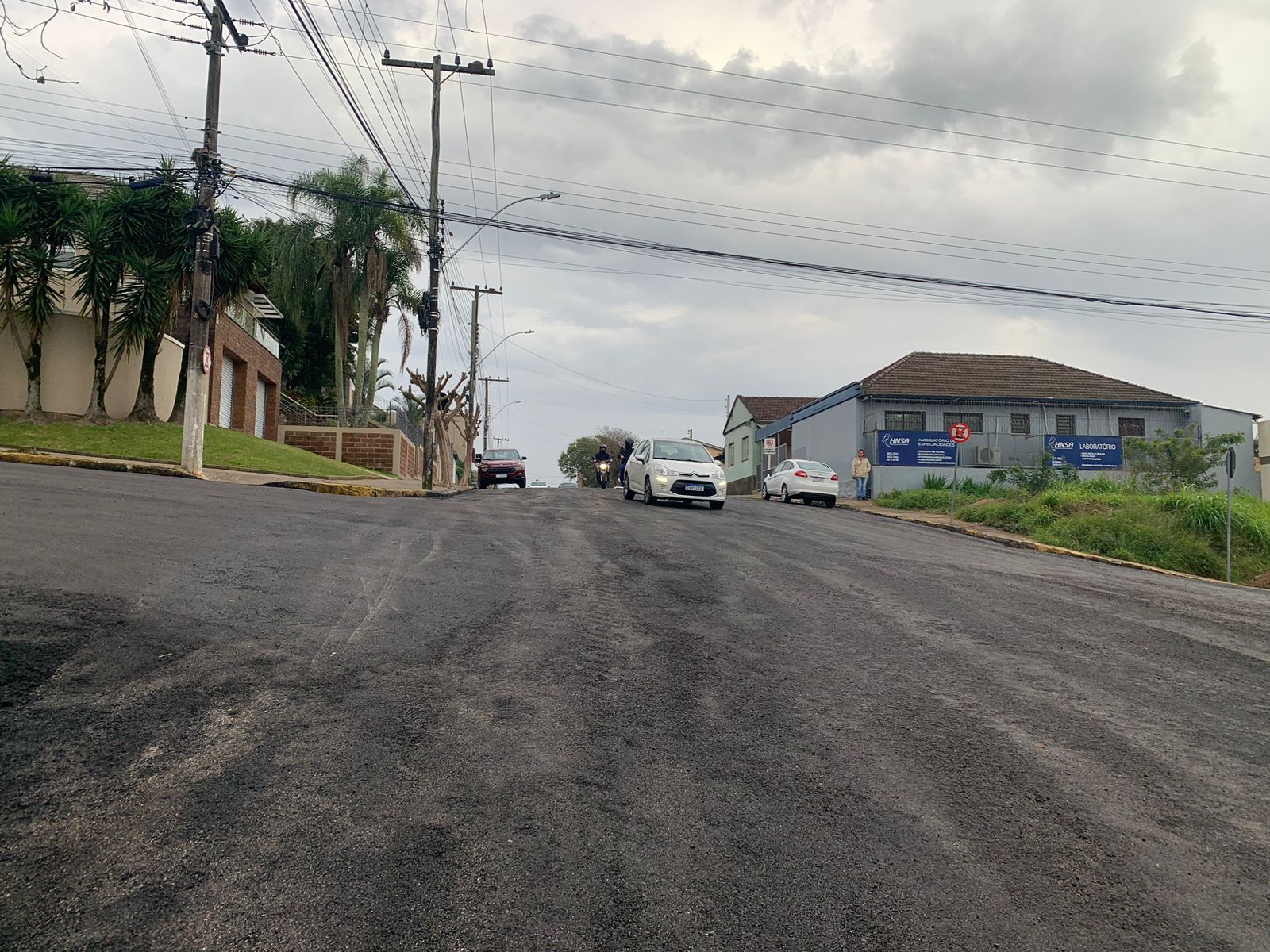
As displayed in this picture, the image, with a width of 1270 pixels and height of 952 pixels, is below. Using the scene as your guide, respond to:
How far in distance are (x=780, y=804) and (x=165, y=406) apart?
2630 cm

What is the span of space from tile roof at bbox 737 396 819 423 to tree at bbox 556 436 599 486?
34.2 m

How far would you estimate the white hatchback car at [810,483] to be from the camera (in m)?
27.8

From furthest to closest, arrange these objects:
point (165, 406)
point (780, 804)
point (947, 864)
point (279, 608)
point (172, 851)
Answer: point (165, 406) < point (279, 608) < point (780, 804) < point (947, 864) < point (172, 851)

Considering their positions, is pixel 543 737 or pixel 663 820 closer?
pixel 663 820

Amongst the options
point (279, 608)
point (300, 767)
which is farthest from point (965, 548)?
point (300, 767)

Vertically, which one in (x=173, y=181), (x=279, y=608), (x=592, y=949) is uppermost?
(x=173, y=181)

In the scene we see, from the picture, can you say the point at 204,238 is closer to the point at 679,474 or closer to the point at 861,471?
the point at 679,474

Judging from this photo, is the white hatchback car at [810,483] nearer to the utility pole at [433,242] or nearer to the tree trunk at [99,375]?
the utility pole at [433,242]

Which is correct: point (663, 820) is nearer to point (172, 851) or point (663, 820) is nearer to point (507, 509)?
point (172, 851)

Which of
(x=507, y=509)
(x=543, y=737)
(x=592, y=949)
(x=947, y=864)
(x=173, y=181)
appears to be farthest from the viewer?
(x=173, y=181)

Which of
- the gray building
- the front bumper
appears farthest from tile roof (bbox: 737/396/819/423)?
the front bumper

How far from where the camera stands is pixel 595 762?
4.58 metres

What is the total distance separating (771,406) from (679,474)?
40.6 m

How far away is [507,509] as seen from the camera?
54.7 ft
